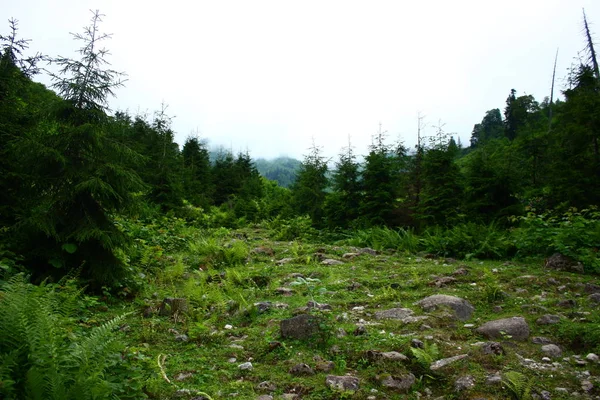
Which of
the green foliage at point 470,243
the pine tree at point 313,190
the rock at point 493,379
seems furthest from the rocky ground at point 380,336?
the pine tree at point 313,190

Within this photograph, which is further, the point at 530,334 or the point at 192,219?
the point at 192,219

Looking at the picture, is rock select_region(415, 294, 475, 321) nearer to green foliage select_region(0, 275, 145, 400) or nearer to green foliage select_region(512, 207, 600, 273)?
green foliage select_region(512, 207, 600, 273)

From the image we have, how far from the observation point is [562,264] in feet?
24.3

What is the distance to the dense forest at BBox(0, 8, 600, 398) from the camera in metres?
5.68

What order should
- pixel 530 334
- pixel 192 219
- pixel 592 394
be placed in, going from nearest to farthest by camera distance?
pixel 592 394 < pixel 530 334 < pixel 192 219

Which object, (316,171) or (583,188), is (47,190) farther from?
(583,188)

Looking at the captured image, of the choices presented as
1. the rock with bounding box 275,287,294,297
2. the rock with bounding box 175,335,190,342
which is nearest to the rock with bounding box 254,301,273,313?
the rock with bounding box 275,287,294,297

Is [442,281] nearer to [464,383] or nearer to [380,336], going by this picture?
[380,336]

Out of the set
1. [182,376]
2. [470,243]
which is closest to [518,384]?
[182,376]

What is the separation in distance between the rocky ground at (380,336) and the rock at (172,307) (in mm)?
19

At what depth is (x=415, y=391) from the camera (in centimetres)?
332

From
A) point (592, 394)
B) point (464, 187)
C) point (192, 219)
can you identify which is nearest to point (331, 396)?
point (592, 394)

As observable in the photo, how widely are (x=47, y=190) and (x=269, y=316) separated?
Result: 4149mm

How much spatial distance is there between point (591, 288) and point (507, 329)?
251 centimetres
